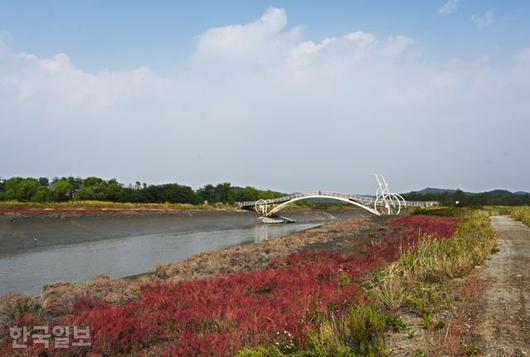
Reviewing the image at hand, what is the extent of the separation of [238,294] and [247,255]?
11539mm

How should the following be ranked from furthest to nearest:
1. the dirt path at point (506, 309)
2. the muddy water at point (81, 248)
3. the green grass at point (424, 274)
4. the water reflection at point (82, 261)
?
the muddy water at point (81, 248) → the water reflection at point (82, 261) → the green grass at point (424, 274) → the dirt path at point (506, 309)

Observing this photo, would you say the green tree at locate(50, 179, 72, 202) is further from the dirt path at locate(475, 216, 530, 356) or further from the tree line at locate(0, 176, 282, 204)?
the dirt path at locate(475, 216, 530, 356)

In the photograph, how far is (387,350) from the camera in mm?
6242

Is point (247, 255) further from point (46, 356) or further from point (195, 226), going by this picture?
point (195, 226)

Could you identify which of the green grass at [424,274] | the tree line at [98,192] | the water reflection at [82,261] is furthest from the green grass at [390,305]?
the tree line at [98,192]

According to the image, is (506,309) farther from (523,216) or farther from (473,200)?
(473,200)

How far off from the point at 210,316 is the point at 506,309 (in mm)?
5895

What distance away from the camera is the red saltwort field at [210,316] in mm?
7258

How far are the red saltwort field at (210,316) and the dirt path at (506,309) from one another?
2.37 m

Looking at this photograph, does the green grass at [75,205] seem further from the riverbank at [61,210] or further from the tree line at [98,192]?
the tree line at [98,192]

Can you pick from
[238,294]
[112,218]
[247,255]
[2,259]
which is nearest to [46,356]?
[238,294]

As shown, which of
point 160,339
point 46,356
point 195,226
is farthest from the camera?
point 195,226

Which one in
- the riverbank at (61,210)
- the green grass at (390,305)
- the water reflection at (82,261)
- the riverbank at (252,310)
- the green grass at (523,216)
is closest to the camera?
the green grass at (390,305)

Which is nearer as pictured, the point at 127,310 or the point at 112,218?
the point at 127,310
